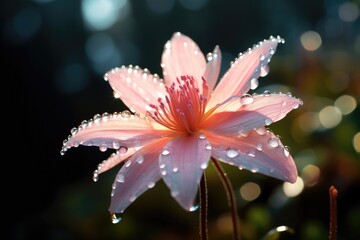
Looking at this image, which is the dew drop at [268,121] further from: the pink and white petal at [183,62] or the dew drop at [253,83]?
the pink and white petal at [183,62]

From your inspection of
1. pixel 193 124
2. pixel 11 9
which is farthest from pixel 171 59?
pixel 11 9

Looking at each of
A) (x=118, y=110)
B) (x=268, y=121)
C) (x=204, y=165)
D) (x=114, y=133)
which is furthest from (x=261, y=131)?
(x=118, y=110)

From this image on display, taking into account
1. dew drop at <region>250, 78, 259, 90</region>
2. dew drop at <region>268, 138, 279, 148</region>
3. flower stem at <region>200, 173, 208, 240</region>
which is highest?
dew drop at <region>250, 78, 259, 90</region>

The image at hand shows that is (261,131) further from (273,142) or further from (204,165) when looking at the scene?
(204,165)

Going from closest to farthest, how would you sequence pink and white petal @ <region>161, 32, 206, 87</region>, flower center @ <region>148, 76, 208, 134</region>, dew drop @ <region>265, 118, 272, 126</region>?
1. dew drop @ <region>265, 118, 272, 126</region>
2. flower center @ <region>148, 76, 208, 134</region>
3. pink and white petal @ <region>161, 32, 206, 87</region>

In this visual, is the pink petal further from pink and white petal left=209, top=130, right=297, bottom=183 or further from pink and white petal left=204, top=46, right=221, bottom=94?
pink and white petal left=204, top=46, right=221, bottom=94

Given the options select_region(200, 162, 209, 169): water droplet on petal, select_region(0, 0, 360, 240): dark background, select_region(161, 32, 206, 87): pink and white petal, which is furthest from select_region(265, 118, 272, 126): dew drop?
select_region(0, 0, 360, 240): dark background

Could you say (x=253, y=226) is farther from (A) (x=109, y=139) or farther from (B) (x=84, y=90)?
(B) (x=84, y=90)

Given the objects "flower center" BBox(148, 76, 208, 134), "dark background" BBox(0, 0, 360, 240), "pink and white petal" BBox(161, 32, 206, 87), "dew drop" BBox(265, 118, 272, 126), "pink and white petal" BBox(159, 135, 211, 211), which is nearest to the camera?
"pink and white petal" BBox(159, 135, 211, 211)
